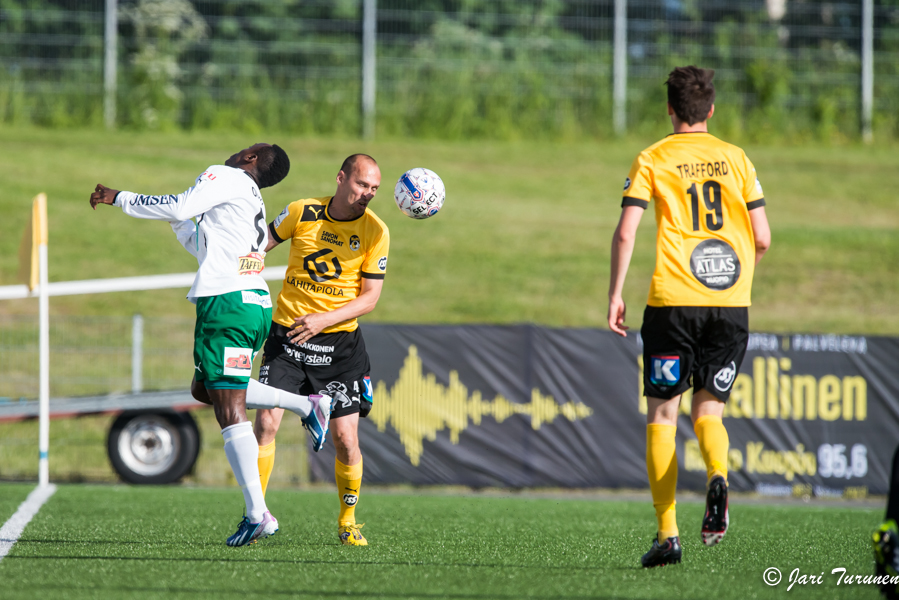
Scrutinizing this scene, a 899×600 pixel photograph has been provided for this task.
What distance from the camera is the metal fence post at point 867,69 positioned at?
90.1ft

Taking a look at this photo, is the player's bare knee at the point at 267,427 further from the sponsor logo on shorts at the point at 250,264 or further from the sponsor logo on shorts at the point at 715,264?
the sponsor logo on shorts at the point at 715,264

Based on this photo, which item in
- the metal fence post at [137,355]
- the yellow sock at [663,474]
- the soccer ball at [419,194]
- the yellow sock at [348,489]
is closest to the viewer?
the yellow sock at [663,474]

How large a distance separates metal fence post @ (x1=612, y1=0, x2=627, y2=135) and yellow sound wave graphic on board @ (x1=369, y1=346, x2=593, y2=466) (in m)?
17.8

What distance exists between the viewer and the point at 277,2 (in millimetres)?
27828

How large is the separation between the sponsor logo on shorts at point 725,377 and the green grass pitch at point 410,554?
0.90m

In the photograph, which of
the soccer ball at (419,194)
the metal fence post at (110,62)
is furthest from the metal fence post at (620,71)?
the soccer ball at (419,194)

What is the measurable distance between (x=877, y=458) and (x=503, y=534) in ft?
22.1

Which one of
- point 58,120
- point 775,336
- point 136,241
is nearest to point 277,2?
point 58,120

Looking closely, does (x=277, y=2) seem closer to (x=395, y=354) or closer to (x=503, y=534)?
(x=395, y=354)

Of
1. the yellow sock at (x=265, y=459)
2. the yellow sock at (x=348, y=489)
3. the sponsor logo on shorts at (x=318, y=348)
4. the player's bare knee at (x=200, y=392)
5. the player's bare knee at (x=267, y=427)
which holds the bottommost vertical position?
the yellow sock at (x=348, y=489)

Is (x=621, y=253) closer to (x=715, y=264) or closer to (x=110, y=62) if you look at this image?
(x=715, y=264)

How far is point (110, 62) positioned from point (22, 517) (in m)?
22.0

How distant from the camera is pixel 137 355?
11.4 metres

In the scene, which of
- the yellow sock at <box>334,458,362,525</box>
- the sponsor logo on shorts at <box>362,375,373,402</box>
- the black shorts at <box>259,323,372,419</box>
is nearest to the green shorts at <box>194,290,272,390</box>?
the black shorts at <box>259,323,372,419</box>
